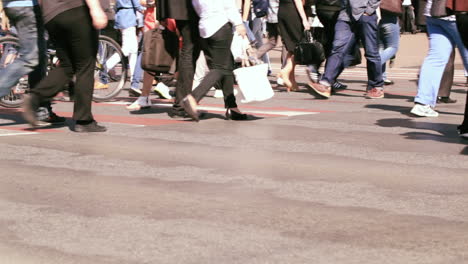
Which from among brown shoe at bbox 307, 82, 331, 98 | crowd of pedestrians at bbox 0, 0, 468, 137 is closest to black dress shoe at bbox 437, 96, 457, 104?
crowd of pedestrians at bbox 0, 0, 468, 137

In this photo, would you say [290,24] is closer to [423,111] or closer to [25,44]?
[423,111]

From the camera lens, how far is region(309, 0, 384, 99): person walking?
43.0 ft

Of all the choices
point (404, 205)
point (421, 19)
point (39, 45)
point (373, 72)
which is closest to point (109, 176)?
point (404, 205)

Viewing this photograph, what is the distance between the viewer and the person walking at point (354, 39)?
516 inches

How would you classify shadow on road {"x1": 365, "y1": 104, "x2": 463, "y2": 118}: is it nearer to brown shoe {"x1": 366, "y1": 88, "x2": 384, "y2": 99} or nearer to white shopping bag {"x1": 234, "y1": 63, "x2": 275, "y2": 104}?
brown shoe {"x1": 366, "y1": 88, "x2": 384, "y2": 99}

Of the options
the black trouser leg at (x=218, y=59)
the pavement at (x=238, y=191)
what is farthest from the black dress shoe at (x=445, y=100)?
the black trouser leg at (x=218, y=59)

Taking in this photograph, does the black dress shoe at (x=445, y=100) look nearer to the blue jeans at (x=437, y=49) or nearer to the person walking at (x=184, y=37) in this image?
the blue jeans at (x=437, y=49)

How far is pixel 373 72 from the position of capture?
13477 mm

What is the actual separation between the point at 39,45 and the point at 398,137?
3.54 m

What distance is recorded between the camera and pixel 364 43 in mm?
13320

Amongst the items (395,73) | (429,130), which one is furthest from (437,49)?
(395,73)

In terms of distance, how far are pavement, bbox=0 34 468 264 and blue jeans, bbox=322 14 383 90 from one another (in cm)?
229

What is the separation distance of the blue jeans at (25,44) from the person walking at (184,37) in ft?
4.13

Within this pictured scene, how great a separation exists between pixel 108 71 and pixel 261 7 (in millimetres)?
3418
